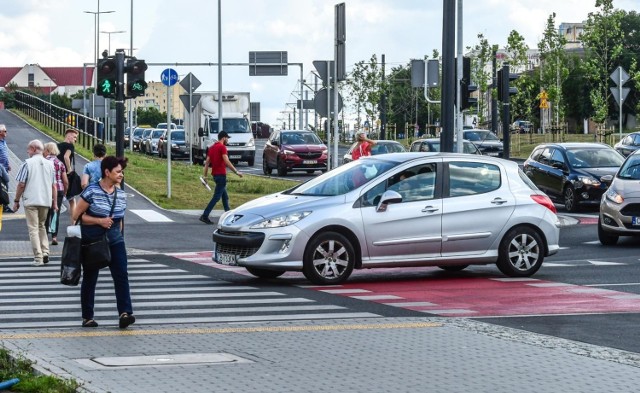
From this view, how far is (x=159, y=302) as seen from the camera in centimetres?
1585

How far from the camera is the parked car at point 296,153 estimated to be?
56781 millimetres

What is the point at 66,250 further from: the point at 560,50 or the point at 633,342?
the point at 560,50

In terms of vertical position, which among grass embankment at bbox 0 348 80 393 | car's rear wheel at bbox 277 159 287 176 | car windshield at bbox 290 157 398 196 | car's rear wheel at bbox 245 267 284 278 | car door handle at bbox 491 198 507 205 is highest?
car windshield at bbox 290 157 398 196

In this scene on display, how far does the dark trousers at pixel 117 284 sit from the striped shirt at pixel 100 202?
324 millimetres

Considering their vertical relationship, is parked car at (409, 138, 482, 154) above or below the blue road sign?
below

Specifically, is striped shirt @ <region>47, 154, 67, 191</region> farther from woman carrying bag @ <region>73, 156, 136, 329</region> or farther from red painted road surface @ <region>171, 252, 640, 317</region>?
woman carrying bag @ <region>73, 156, 136, 329</region>

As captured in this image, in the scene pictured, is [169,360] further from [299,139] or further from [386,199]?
[299,139]

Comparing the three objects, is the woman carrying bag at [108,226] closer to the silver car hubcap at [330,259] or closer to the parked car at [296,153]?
the silver car hubcap at [330,259]

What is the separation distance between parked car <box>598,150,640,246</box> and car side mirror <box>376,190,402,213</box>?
24.1ft

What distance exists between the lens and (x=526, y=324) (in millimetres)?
14039

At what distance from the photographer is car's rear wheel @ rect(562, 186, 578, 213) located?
3434cm

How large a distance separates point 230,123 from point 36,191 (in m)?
44.1

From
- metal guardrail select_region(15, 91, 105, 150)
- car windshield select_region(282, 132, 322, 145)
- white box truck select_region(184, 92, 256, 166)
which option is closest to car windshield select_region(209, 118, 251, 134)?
white box truck select_region(184, 92, 256, 166)

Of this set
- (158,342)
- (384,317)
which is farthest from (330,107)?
(158,342)
